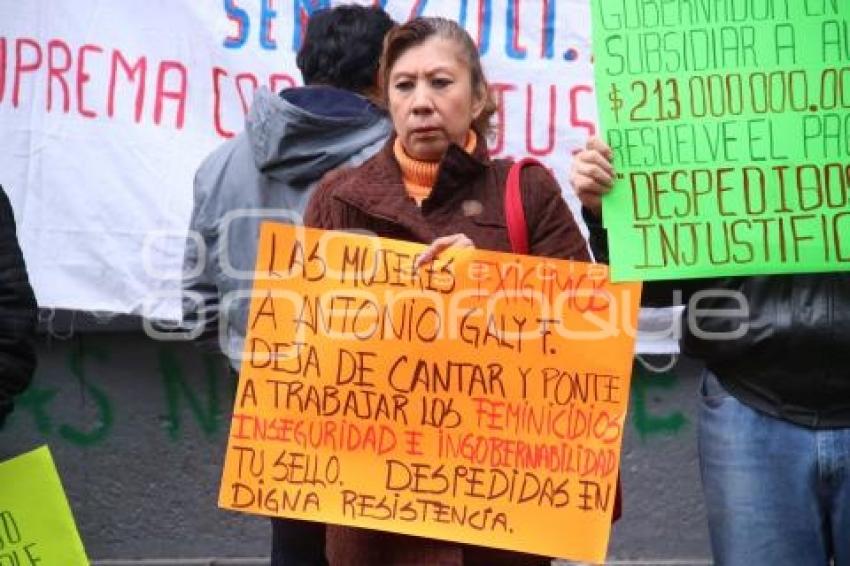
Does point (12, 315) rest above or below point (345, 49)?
below

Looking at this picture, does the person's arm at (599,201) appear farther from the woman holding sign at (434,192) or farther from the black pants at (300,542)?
the black pants at (300,542)

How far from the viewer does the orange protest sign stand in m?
3.34

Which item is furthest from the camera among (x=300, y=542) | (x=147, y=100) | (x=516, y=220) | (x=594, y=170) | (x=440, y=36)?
(x=147, y=100)

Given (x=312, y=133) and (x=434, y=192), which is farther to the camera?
(x=312, y=133)

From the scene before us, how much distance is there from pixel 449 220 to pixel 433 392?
0.34 meters

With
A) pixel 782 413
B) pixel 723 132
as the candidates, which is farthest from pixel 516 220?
pixel 782 413

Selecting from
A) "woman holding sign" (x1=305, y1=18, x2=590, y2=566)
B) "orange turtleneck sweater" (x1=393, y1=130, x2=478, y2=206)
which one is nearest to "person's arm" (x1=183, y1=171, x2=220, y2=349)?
"woman holding sign" (x1=305, y1=18, x2=590, y2=566)

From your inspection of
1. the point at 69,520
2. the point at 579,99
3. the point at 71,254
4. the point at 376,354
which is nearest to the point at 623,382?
the point at 376,354

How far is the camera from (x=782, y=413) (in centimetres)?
334

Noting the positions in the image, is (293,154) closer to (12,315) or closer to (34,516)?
(12,315)

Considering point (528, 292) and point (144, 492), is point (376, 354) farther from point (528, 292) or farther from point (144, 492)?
point (144, 492)

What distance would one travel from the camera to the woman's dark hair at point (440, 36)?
3.58 m

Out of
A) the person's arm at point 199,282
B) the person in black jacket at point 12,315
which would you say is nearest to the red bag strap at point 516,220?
the person in black jacket at point 12,315

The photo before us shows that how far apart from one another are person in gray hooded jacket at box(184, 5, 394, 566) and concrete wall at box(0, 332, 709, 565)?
113cm
